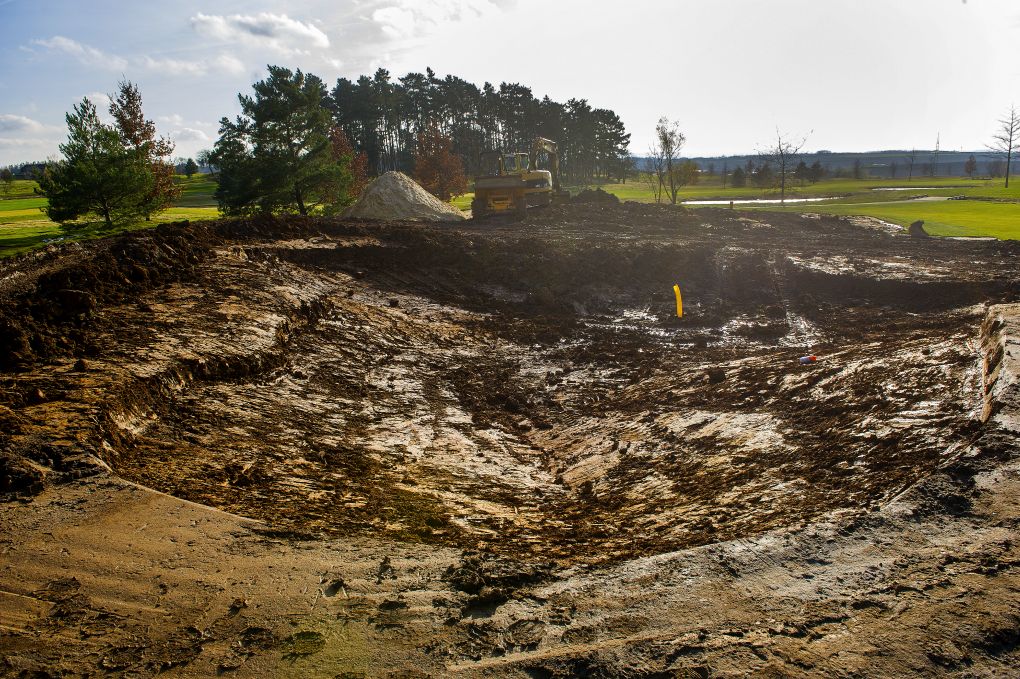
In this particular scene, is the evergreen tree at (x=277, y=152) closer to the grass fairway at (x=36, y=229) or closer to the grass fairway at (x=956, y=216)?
the grass fairway at (x=36, y=229)

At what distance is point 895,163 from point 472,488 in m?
118

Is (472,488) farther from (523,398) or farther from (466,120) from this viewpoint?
(466,120)

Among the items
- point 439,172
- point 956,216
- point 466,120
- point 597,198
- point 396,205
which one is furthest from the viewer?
point 466,120

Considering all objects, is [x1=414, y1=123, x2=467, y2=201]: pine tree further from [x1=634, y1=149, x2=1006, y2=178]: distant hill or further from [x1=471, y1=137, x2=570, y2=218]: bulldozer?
[x1=634, y1=149, x2=1006, y2=178]: distant hill

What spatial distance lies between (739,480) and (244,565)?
3.79 metres

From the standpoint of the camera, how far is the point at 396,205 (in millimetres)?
29938

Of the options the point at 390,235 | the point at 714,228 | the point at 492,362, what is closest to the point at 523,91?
the point at 714,228

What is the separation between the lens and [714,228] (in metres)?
26.1

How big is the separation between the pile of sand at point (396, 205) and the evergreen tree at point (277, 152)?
1708mm

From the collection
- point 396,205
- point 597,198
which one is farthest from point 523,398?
point 597,198

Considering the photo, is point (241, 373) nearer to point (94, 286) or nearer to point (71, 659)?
point (94, 286)

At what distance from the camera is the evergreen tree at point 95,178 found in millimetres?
22953

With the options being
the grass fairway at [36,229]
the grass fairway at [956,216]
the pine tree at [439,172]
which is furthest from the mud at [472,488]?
the pine tree at [439,172]

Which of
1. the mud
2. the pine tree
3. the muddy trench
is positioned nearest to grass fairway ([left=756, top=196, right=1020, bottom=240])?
the muddy trench
